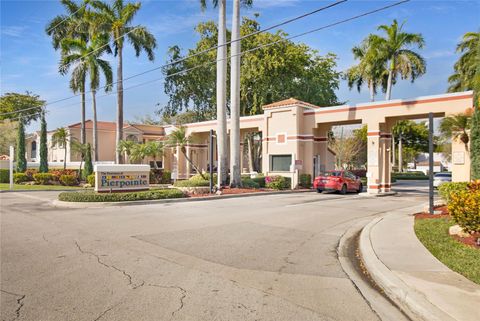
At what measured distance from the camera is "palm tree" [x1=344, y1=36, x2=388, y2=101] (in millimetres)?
36812

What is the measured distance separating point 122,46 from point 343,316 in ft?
108

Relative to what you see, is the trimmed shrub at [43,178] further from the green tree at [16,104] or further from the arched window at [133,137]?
the green tree at [16,104]

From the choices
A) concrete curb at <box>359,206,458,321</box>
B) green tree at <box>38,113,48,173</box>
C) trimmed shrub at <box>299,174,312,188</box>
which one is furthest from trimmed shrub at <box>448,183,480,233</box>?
green tree at <box>38,113,48,173</box>

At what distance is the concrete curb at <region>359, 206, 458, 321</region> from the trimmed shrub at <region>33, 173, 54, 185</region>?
102 feet

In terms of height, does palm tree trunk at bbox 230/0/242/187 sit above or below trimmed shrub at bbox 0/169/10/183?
above

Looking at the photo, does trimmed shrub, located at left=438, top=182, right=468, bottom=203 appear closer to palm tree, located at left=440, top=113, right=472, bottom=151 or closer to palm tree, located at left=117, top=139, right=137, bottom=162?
palm tree, located at left=440, top=113, right=472, bottom=151

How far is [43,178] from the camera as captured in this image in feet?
108

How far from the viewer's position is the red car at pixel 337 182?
25.3 m

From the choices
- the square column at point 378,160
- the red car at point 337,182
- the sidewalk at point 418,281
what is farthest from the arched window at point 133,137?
the sidewalk at point 418,281

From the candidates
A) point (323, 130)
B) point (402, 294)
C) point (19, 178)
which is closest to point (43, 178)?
point (19, 178)

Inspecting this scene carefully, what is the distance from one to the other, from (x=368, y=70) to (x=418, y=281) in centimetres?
3468

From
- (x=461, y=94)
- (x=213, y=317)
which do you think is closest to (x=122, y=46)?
(x=461, y=94)

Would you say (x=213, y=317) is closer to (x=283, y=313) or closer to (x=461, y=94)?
(x=283, y=313)

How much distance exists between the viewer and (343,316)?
4836 mm
